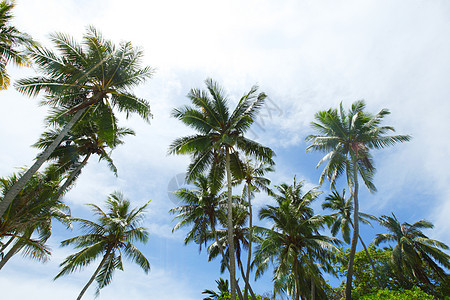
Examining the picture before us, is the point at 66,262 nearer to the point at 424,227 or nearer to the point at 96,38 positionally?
the point at 96,38

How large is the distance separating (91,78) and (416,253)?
2954 cm

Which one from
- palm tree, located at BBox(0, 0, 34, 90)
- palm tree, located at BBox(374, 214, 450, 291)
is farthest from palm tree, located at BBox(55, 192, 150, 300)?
palm tree, located at BBox(374, 214, 450, 291)

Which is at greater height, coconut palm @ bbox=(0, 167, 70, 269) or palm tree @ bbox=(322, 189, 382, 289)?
palm tree @ bbox=(322, 189, 382, 289)

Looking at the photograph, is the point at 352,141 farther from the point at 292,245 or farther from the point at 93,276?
the point at 93,276

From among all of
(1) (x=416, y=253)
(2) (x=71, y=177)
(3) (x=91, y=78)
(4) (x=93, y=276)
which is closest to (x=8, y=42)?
(3) (x=91, y=78)

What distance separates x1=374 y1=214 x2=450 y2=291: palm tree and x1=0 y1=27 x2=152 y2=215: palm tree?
25.3 metres

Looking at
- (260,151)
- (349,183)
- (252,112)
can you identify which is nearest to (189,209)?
(260,151)

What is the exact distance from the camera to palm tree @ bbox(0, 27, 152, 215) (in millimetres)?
11398

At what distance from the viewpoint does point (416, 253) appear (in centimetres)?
2308

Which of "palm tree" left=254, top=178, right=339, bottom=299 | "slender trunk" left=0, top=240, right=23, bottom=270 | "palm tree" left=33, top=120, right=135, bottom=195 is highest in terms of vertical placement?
"palm tree" left=33, top=120, right=135, bottom=195

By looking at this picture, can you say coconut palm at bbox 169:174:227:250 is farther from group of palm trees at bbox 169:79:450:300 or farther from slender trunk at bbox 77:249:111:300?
slender trunk at bbox 77:249:111:300

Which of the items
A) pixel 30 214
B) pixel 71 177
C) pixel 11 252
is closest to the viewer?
pixel 30 214

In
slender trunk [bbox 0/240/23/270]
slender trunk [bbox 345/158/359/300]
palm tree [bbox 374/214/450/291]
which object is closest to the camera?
slender trunk [bbox 0/240/23/270]

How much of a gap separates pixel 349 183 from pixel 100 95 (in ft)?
57.9
